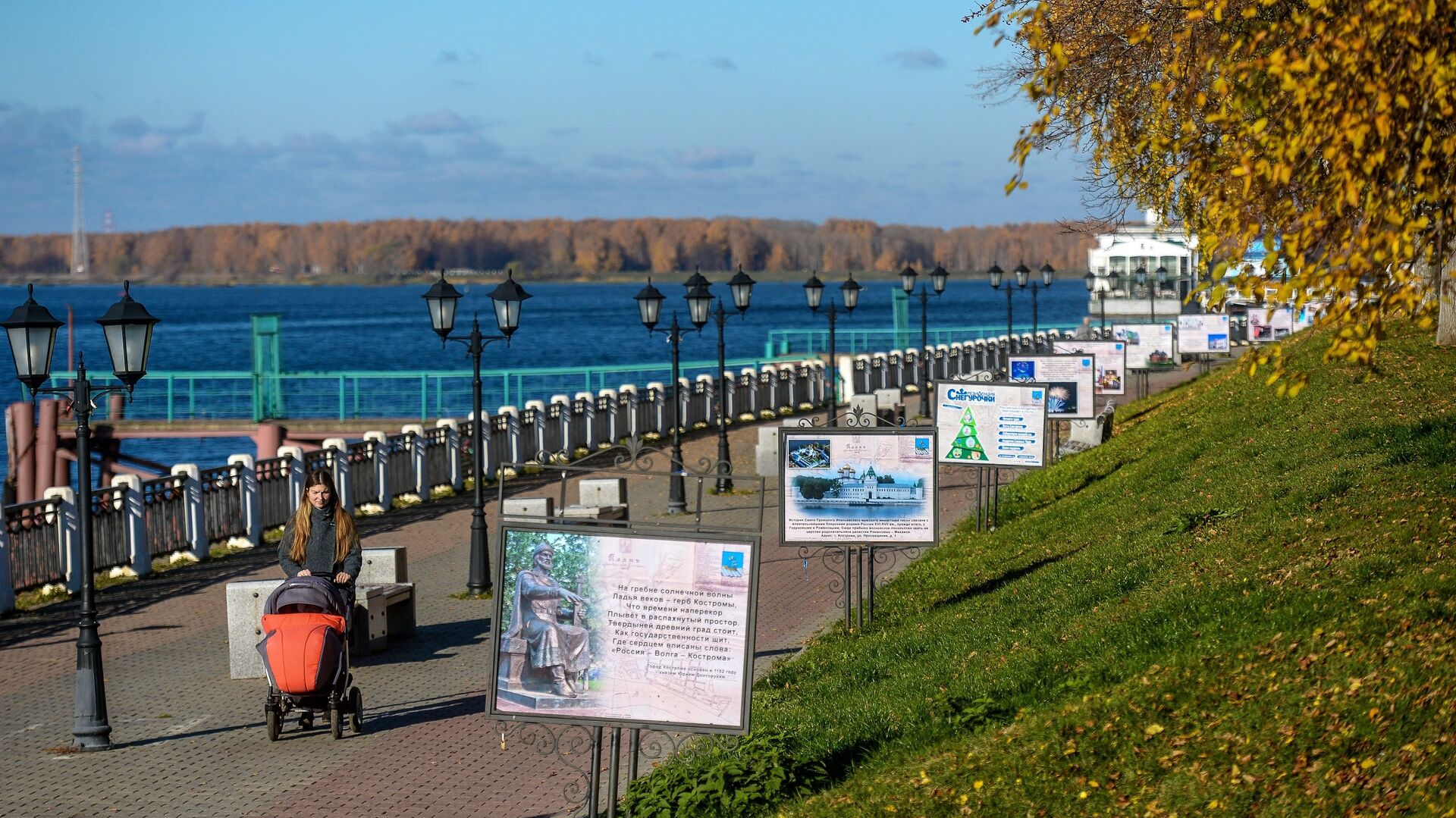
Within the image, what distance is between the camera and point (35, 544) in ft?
55.1

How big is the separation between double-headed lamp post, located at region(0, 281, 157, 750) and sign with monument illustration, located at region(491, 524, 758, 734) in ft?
14.7

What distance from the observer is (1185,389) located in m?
30.1

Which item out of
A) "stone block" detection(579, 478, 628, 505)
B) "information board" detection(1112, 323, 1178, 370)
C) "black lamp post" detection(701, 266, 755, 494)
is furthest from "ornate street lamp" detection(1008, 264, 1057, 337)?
"stone block" detection(579, 478, 628, 505)

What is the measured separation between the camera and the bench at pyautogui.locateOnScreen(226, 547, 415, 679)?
12.6 metres

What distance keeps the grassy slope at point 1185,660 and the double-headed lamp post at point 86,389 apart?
4572 mm

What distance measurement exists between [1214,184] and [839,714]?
399 centimetres

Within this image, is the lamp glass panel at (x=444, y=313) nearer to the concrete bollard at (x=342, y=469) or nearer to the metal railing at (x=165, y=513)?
the metal railing at (x=165, y=513)

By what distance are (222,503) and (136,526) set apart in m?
1.87

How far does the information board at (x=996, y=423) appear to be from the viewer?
1694 cm

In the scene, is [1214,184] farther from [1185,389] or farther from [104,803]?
[1185,389]

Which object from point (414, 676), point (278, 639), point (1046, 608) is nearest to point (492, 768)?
point (278, 639)

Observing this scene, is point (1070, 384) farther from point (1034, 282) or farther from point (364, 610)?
point (1034, 282)

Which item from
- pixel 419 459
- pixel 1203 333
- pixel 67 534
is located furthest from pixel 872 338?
pixel 67 534

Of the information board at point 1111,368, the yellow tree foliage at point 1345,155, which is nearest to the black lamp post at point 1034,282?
the information board at point 1111,368
